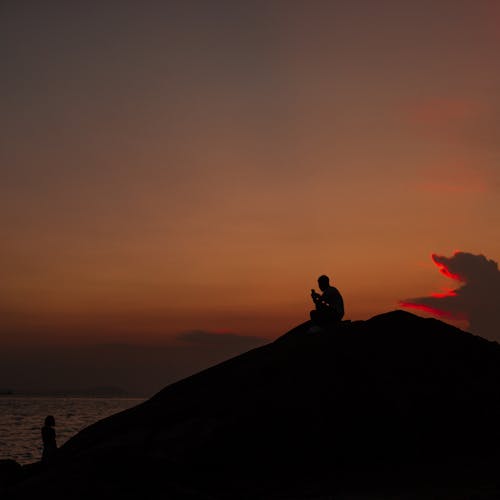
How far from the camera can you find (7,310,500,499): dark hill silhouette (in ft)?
40.9

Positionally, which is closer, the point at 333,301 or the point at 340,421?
the point at 340,421

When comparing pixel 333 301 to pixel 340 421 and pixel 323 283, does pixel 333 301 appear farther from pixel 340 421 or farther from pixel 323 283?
pixel 340 421

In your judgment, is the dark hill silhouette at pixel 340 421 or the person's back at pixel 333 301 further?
the person's back at pixel 333 301

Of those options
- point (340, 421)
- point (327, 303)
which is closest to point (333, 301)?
point (327, 303)

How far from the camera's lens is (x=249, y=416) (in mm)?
13648

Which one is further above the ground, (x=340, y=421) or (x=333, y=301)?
(x=333, y=301)

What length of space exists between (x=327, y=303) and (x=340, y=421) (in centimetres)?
412

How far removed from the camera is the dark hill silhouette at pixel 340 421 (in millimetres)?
12461

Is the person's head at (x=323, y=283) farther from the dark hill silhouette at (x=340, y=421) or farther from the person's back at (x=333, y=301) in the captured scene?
the dark hill silhouette at (x=340, y=421)

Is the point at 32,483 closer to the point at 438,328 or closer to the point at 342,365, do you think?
the point at 342,365

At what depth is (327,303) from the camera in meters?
17.1

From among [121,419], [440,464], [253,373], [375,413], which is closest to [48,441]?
[121,419]

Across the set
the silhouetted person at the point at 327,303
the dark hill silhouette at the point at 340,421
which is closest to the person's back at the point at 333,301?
the silhouetted person at the point at 327,303

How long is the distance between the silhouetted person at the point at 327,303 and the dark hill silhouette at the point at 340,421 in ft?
3.13
